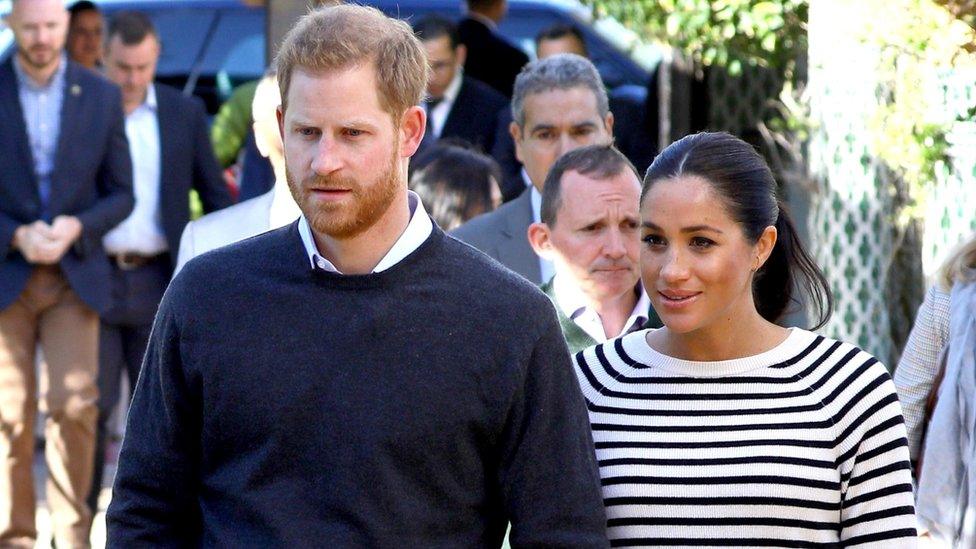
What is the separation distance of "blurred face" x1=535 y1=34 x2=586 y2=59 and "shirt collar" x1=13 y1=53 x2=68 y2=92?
2.70m

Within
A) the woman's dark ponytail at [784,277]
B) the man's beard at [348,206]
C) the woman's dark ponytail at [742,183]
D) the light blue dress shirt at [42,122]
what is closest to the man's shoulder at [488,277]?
the man's beard at [348,206]

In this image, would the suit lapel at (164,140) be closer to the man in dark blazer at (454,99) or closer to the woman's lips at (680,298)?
the man in dark blazer at (454,99)

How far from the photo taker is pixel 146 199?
732 centimetres

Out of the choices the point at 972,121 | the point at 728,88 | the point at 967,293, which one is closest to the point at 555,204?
the point at 967,293

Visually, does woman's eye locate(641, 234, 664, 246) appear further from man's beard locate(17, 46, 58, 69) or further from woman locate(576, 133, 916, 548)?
man's beard locate(17, 46, 58, 69)

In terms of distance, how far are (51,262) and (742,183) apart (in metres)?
4.21

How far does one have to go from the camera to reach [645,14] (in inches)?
311

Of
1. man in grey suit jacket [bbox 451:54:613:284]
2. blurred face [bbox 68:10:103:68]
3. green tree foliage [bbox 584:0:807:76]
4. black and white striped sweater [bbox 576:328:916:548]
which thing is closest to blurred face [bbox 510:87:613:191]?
A: man in grey suit jacket [bbox 451:54:613:284]

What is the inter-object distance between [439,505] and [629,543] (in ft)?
1.32

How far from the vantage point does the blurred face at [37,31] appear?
6.78 meters

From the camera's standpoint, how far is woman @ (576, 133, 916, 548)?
297cm

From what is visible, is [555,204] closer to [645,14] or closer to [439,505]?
[439,505]

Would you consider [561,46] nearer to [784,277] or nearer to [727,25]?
[727,25]

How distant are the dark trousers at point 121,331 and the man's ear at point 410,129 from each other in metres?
4.27
